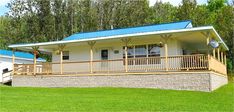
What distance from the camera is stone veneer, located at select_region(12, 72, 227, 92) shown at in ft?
52.7

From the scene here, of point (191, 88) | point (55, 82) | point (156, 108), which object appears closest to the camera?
point (156, 108)

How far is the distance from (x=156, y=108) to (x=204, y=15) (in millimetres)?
27566

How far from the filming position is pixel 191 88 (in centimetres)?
1628

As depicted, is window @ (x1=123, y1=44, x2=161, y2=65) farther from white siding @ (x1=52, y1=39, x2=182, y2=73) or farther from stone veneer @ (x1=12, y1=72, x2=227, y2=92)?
stone veneer @ (x1=12, y1=72, x2=227, y2=92)

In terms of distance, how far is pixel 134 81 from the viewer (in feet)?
58.9

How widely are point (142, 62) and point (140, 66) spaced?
28 centimetres

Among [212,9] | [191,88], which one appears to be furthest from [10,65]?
[212,9]

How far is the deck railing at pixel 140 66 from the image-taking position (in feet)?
54.9

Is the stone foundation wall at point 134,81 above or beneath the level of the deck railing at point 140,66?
beneath

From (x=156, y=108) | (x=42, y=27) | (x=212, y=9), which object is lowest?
(x=156, y=108)

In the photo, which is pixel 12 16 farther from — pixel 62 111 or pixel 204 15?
pixel 62 111

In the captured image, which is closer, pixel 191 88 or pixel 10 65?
pixel 191 88

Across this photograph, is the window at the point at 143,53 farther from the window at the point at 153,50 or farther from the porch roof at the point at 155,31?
the porch roof at the point at 155,31

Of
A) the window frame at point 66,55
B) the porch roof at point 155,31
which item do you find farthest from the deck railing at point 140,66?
the porch roof at point 155,31
